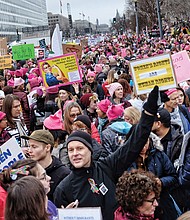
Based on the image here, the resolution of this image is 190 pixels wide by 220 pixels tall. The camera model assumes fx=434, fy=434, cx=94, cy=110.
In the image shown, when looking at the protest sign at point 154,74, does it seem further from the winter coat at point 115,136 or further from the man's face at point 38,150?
the man's face at point 38,150

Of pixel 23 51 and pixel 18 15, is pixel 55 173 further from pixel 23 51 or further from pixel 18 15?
pixel 18 15

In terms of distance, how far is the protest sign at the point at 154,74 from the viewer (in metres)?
4.18

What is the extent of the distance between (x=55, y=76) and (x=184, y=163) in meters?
4.62

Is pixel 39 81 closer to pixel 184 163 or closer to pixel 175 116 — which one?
pixel 175 116

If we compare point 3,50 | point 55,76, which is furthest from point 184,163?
point 3,50

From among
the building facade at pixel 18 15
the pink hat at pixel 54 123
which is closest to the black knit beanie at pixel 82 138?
the pink hat at pixel 54 123

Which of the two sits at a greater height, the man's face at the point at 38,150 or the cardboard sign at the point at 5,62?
the cardboard sign at the point at 5,62

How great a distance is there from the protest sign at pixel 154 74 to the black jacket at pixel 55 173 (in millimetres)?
1036

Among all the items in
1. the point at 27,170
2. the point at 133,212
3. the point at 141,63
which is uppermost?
the point at 141,63

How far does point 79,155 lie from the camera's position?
11.1 ft

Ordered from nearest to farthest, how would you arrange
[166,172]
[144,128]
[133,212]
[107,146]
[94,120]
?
[133,212], [144,128], [166,172], [107,146], [94,120]

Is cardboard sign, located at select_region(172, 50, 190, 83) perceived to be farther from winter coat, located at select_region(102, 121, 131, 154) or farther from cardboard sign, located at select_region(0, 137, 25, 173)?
cardboard sign, located at select_region(0, 137, 25, 173)

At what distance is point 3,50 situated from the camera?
1900 centimetres

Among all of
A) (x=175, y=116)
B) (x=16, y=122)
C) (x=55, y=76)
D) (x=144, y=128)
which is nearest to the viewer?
(x=144, y=128)
